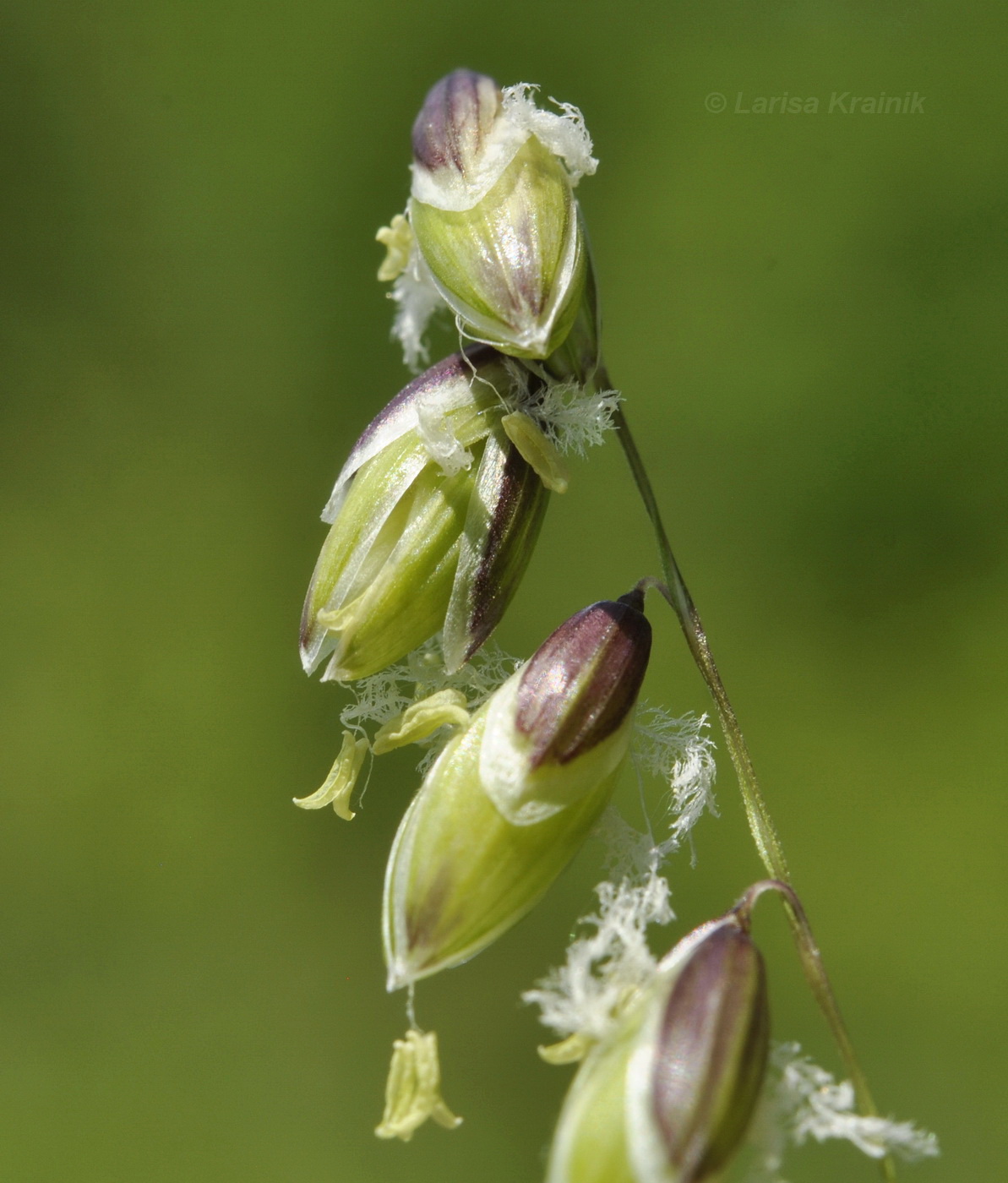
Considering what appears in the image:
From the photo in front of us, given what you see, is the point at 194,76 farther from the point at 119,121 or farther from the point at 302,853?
the point at 302,853

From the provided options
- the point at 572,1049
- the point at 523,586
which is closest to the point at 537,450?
the point at 572,1049

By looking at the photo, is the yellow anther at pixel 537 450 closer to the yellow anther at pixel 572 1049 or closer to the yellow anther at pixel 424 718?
the yellow anther at pixel 424 718

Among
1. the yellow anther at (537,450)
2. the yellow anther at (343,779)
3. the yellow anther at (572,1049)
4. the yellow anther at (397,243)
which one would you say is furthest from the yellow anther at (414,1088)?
the yellow anther at (397,243)

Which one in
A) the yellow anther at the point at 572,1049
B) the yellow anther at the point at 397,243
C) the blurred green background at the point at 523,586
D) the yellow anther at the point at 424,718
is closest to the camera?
the yellow anther at the point at 572,1049

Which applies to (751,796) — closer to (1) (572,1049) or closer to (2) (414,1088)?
(1) (572,1049)

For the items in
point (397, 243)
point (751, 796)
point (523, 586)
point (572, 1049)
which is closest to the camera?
point (572, 1049)

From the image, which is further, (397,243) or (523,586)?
(523,586)

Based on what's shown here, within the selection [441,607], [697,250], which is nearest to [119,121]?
[697,250]
